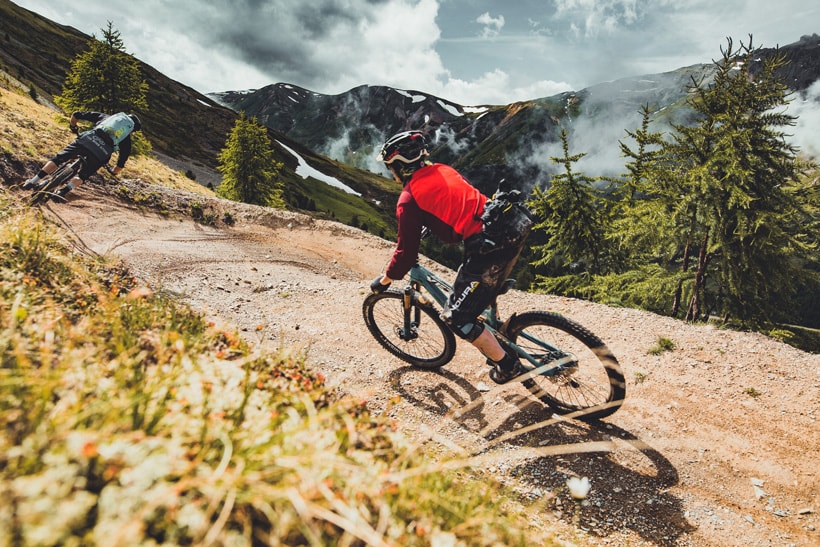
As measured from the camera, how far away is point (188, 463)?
5.93 feet

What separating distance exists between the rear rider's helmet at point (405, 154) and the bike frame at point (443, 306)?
1.61m

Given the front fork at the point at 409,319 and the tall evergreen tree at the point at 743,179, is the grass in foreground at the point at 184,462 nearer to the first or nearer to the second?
the front fork at the point at 409,319

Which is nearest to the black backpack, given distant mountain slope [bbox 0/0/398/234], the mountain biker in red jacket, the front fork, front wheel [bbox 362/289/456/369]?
the mountain biker in red jacket

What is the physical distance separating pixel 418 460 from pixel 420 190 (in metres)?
3.39

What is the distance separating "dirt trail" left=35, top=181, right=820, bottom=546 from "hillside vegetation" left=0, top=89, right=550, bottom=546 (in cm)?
110

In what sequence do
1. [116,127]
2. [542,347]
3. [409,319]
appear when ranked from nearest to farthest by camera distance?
[542,347]
[409,319]
[116,127]

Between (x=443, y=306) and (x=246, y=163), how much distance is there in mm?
36444

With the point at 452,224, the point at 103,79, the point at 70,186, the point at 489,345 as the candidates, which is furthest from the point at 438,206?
the point at 103,79

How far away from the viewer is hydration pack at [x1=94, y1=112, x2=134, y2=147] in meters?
10.9

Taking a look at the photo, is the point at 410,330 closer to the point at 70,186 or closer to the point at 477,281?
the point at 477,281

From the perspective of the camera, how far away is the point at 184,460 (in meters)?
1.87

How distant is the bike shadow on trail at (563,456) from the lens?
4499mm

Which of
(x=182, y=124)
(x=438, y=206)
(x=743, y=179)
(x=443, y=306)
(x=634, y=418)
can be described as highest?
(x=182, y=124)

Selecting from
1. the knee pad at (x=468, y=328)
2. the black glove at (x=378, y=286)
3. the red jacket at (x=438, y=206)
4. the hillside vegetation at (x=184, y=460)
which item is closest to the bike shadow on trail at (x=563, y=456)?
the knee pad at (x=468, y=328)
